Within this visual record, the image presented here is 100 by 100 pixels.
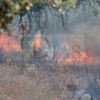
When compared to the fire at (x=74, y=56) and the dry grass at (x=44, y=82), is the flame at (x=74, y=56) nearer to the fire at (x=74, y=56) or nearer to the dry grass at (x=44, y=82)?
the fire at (x=74, y=56)

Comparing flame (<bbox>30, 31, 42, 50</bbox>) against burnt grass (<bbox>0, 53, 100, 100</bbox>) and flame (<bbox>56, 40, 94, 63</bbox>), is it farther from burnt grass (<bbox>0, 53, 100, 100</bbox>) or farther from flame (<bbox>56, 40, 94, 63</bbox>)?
flame (<bbox>56, 40, 94, 63</bbox>)

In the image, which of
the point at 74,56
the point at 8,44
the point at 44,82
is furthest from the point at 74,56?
the point at 8,44

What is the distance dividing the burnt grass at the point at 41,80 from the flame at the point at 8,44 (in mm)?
328

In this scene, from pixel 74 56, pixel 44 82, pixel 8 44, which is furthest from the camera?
pixel 74 56

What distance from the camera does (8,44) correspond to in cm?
733

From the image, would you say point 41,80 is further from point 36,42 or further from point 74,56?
point 74,56

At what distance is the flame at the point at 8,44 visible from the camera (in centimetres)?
723

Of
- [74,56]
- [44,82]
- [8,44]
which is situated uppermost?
[8,44]

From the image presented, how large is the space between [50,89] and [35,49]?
1221mm

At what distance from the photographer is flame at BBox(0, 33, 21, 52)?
23.7 ft

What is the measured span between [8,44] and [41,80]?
1.42m

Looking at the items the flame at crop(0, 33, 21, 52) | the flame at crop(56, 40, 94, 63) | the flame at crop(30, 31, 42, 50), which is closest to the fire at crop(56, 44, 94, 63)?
Result: the flame at crop(56, 40, 94, 63)

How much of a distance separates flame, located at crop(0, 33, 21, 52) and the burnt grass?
33 cm

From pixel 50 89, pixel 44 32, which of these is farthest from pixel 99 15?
pixel 50 89
